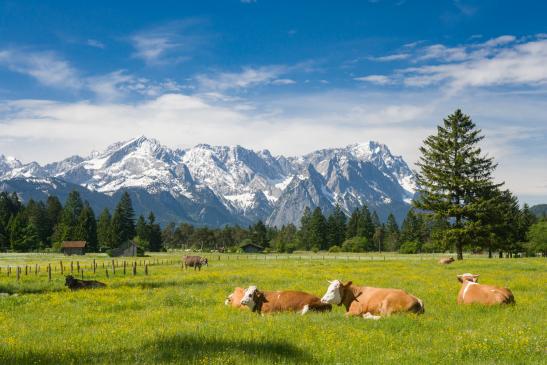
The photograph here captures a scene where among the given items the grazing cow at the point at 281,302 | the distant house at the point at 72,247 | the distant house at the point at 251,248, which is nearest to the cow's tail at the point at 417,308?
the grazing cow at the point at 281,302

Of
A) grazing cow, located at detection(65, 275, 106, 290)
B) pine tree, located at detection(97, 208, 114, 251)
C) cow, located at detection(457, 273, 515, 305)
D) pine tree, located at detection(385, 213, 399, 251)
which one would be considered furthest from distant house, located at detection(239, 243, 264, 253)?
cow, located at detection(457, 273, 515, 305)

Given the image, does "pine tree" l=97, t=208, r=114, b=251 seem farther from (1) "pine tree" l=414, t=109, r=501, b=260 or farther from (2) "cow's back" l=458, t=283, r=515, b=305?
(2) "cow's back" l=458, t=283, r=515, b=305

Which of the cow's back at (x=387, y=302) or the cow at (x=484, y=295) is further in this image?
the cow at (x=484, y=295)

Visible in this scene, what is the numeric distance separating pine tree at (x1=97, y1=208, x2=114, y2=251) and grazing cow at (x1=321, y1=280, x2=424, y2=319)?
128964 mm

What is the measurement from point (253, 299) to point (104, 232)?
13393 cm

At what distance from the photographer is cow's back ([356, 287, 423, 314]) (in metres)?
14.4

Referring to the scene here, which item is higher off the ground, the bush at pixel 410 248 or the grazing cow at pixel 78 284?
the grazing cow at pixel 78 284

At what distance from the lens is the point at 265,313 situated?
16141 millimetres

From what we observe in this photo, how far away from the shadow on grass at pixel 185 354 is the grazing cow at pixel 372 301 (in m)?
5.06

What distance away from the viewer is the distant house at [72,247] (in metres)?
119

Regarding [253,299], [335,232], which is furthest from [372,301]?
[335,232]

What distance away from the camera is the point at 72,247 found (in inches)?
4717

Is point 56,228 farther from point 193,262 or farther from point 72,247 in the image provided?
A: point 193,262

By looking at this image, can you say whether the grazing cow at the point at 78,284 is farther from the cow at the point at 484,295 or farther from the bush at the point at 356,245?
the bush at the point at 356,245
